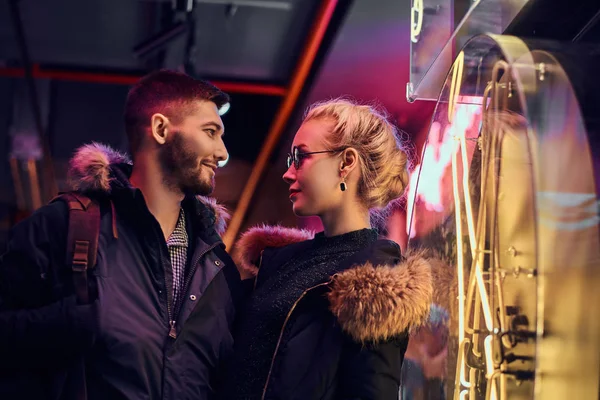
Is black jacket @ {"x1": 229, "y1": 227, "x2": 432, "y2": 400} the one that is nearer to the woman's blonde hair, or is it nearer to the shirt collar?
the woman's blonde hair

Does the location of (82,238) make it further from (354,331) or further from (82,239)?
(354,331)

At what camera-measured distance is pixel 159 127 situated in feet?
8.13

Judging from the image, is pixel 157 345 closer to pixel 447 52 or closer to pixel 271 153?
pixel 447 52

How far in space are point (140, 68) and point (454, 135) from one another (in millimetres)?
4347

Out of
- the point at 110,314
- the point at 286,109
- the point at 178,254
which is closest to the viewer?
the point at 110,314

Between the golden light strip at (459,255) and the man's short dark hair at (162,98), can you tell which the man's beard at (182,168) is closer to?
the man's short dark hair at (162,98)

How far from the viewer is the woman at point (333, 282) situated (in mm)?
1863

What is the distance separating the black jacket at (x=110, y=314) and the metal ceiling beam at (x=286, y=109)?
8.12 feet

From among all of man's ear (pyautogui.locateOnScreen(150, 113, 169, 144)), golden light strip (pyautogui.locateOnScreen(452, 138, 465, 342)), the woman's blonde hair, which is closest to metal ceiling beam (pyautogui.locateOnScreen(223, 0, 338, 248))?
man's ear (pyautogui.locateOnScreen(150, 113, 169, 144))

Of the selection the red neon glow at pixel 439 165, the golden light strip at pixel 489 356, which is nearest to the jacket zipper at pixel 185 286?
the red neon glow at pixel 439 165

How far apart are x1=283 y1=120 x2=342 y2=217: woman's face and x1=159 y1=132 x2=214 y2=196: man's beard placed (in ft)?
1.11

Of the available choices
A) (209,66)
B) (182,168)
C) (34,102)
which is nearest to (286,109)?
(209,66)

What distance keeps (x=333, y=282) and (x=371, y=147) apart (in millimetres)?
454

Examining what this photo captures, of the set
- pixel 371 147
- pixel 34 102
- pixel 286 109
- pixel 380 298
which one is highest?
pixel 286 109
